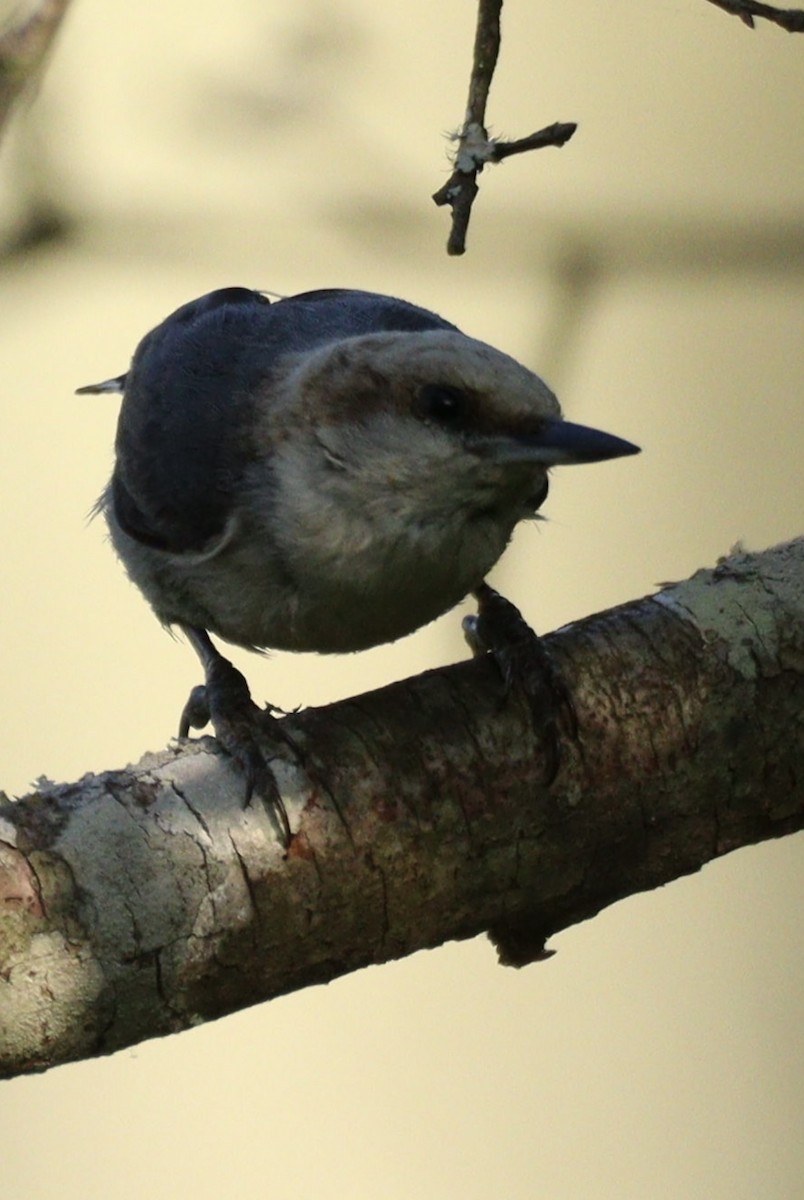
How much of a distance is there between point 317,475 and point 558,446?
31cm

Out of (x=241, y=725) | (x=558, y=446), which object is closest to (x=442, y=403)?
(x=558, y=446)

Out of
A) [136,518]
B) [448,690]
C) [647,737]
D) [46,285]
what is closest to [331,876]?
[448,690]

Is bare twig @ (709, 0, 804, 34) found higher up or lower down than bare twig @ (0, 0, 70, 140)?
higher up

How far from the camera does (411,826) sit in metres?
1.53

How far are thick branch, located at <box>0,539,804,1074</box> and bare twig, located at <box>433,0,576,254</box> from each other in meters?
0.59

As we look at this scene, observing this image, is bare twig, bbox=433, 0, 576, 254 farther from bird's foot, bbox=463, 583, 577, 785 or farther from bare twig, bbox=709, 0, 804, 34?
bird's foot, bbox=463, 583, 577, 785

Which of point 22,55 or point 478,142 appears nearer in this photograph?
point 22,55

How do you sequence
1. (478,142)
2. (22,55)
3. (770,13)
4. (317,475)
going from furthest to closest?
(317,475) < (478,142) < (770,13) < (22,55)

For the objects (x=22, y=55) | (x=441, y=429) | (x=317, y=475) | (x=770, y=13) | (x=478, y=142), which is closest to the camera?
(x=22, y=55)

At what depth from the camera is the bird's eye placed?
1452mm

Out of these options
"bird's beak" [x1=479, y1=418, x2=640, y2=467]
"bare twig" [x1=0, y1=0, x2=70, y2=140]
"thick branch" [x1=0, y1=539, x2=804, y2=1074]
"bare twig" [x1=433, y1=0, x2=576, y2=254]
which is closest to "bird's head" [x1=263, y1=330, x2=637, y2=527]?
"bird's beak" [x1=479, y1=418, x2=640, y2=467]

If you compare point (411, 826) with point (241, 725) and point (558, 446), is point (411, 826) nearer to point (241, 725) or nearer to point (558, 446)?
point (241, 725)

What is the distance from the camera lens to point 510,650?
1.70 meters

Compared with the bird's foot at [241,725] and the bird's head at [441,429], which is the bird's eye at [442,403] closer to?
the bird's head at [441,429]
